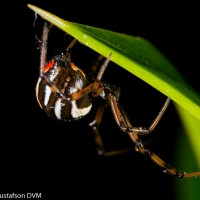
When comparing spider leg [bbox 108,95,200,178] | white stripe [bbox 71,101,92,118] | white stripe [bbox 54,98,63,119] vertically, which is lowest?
spider leg [bbox 108,95,200,178]

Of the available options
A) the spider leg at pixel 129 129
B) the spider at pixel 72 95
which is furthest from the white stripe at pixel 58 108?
the spider leg at pixel 129 129

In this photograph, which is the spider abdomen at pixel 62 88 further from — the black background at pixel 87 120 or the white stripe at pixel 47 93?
the black background at pixel 87 120

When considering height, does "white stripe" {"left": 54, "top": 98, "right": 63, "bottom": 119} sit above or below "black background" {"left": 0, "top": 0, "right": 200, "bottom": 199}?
below

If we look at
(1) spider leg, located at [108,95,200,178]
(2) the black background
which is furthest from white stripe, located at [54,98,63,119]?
(2) the black background

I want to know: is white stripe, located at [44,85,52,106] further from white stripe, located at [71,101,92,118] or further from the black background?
the black background

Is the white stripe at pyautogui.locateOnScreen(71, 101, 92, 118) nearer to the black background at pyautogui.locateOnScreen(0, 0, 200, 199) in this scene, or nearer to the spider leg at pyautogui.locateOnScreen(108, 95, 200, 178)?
the spider leg at pyautogui.locateOnScreen(108, 95, 200, 178)

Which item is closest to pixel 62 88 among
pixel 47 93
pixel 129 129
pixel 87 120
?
pixel 47 93

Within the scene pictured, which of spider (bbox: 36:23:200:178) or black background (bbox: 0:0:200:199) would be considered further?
black background (bbox: 0:0:200:199)

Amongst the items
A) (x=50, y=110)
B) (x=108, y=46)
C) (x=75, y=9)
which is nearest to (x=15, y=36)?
(x=75, y=9)
